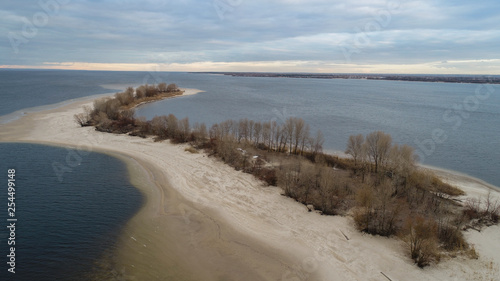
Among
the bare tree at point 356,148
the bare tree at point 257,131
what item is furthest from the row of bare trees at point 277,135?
the bare tree at point 356,148

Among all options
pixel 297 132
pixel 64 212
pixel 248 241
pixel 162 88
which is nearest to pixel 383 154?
pixel 297 132

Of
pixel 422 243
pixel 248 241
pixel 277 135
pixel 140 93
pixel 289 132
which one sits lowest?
pixel 248 241

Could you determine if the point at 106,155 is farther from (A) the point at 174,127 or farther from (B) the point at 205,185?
(B) the point at 205,185

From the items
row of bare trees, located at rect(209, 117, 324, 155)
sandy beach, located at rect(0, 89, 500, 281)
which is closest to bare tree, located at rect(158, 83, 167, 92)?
row of bare trees, located at rect(209, 117, 324, 155)

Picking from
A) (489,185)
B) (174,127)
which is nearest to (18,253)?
(174,127)

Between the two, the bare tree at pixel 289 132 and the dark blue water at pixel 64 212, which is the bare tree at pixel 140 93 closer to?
the dark blue water at pixel 64 212

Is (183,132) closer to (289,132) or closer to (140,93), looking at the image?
(289,132)
